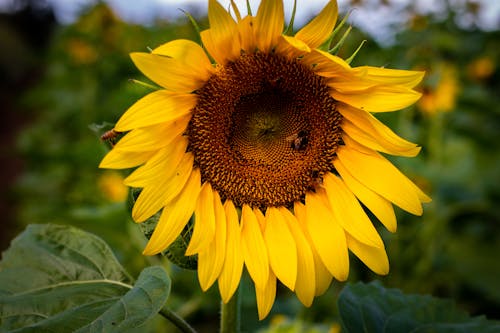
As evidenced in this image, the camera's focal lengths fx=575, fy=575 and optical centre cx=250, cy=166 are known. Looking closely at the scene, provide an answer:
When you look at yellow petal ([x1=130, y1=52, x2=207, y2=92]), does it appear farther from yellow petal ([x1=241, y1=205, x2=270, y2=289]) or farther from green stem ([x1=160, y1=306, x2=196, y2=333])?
green stem ([x1=160, y1=306, x2=196, y2=333])

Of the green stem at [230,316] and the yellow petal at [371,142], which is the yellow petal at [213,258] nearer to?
the green stem at [230,316]

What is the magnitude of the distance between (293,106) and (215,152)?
22cm

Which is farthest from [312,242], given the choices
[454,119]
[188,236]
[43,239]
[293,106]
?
[454,119]

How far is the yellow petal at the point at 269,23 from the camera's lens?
1019 millimetres

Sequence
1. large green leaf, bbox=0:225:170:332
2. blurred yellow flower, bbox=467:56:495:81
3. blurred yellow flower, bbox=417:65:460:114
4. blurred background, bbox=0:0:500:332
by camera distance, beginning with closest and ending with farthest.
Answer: large green leaf, bbox=0:225:170:332
blurred background, bbox=0:0:500:332
blurred yellow flower, bbox=417:65:460:114
blurred yellow flower, bbox=467:56:495:81

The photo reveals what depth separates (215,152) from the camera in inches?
50.3

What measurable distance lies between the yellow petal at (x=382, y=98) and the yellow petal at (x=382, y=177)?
0.11 meters

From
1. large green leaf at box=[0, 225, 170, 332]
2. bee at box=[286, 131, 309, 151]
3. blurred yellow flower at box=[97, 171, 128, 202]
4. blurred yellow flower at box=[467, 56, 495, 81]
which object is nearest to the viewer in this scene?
large green leaf at box=[0, 225, 170, 332]

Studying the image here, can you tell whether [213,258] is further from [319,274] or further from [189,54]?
[189,54]

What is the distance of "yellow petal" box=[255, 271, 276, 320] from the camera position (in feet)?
3.46

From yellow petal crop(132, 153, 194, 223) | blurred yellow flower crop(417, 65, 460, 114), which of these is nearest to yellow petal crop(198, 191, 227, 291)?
yellow petal crop(132, 153, 194, 223)

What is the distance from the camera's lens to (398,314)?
1267 millimetres

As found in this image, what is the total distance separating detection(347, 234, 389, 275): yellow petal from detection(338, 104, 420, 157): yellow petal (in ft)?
0.61

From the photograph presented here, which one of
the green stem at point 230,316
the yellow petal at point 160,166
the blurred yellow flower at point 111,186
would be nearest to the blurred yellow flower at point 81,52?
the blurred yellow flower at point 111,186
